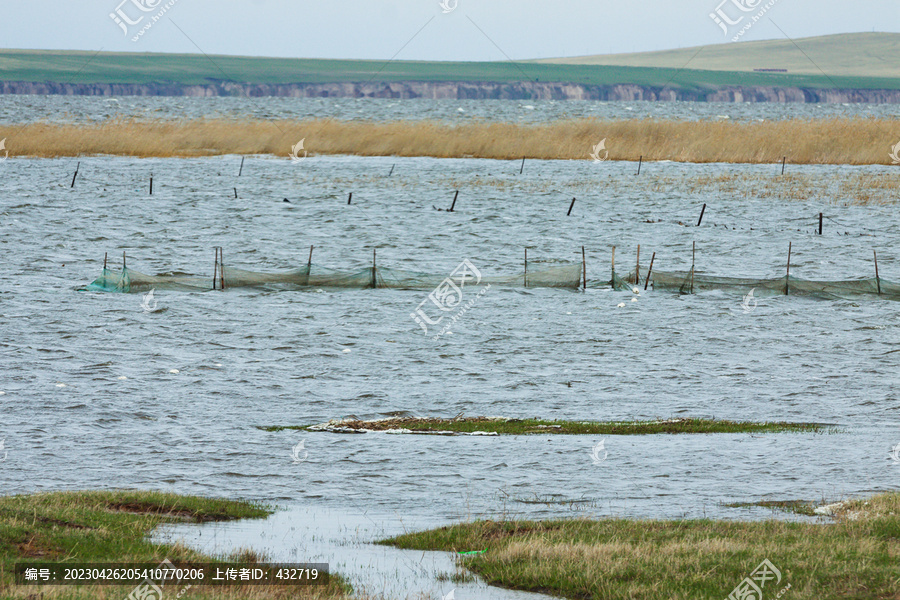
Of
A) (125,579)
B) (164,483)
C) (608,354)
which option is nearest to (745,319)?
(608,354)

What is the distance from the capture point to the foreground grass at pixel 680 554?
1129 cm

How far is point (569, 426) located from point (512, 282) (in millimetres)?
14685

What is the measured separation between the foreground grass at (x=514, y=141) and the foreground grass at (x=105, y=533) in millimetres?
56945

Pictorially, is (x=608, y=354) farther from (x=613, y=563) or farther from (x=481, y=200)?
(x=481, y=200)

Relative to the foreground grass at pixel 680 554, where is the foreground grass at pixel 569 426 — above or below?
below

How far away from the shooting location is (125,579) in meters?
11.2

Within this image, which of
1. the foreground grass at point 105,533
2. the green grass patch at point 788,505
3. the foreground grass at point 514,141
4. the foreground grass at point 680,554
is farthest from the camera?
the foreground grass at point 514,141

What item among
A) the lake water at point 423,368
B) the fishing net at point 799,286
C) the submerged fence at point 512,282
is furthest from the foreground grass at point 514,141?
the fishing net at point 799,286

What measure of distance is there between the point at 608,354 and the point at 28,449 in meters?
14.7

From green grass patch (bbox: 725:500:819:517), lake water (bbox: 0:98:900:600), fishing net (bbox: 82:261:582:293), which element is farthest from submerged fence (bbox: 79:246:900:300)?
green grass patch (bbox: 725:500:819:517)

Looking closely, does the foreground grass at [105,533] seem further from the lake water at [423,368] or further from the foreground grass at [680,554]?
the foreground grass at [680,554]

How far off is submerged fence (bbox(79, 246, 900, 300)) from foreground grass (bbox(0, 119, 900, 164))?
117 feet

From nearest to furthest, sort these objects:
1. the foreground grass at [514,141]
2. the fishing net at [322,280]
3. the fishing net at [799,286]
Result: the fishing net at [799,286]
the fishing net at [322,280]
the foreground grass at [514,141]

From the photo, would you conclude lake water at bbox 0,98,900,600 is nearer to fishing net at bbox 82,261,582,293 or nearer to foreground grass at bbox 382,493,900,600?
fishing net at bbox 82,261,582,293
